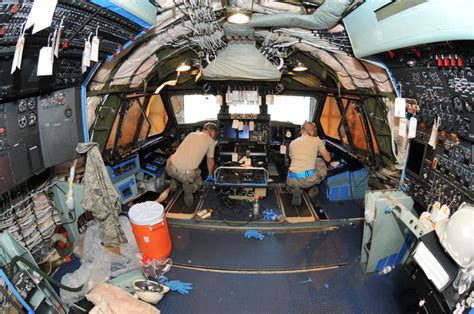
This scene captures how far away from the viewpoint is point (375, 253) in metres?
3.24

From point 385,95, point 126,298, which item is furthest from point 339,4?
point 126,298

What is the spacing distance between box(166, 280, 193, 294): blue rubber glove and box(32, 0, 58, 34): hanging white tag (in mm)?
2986

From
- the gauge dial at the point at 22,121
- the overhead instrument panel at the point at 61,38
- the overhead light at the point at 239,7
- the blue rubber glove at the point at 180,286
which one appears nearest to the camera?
the overhead instrument panel at the point at 61,38

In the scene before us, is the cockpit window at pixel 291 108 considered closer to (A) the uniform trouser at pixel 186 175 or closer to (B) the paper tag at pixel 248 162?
(B) the paper tag at pixel 248 162

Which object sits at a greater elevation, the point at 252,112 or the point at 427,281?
the point at 252,112

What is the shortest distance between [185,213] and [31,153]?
273 cm

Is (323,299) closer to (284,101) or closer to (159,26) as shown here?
(159,26)

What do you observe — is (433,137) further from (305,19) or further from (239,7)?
(239,7)

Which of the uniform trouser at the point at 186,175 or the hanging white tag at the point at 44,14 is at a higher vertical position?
the hanging white tag at the point at 44,14

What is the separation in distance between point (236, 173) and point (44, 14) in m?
4.21

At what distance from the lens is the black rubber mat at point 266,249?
3.66 m

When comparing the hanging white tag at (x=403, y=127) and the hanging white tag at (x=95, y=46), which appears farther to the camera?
the hanging white tag at (x=403, y=127)

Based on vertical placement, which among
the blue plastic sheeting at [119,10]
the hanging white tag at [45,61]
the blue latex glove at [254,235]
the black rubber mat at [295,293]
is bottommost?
the black rubber mat at [295,293]

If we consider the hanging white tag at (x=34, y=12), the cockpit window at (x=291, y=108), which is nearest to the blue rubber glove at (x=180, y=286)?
the hanging white tag at (x=34, y=12)
